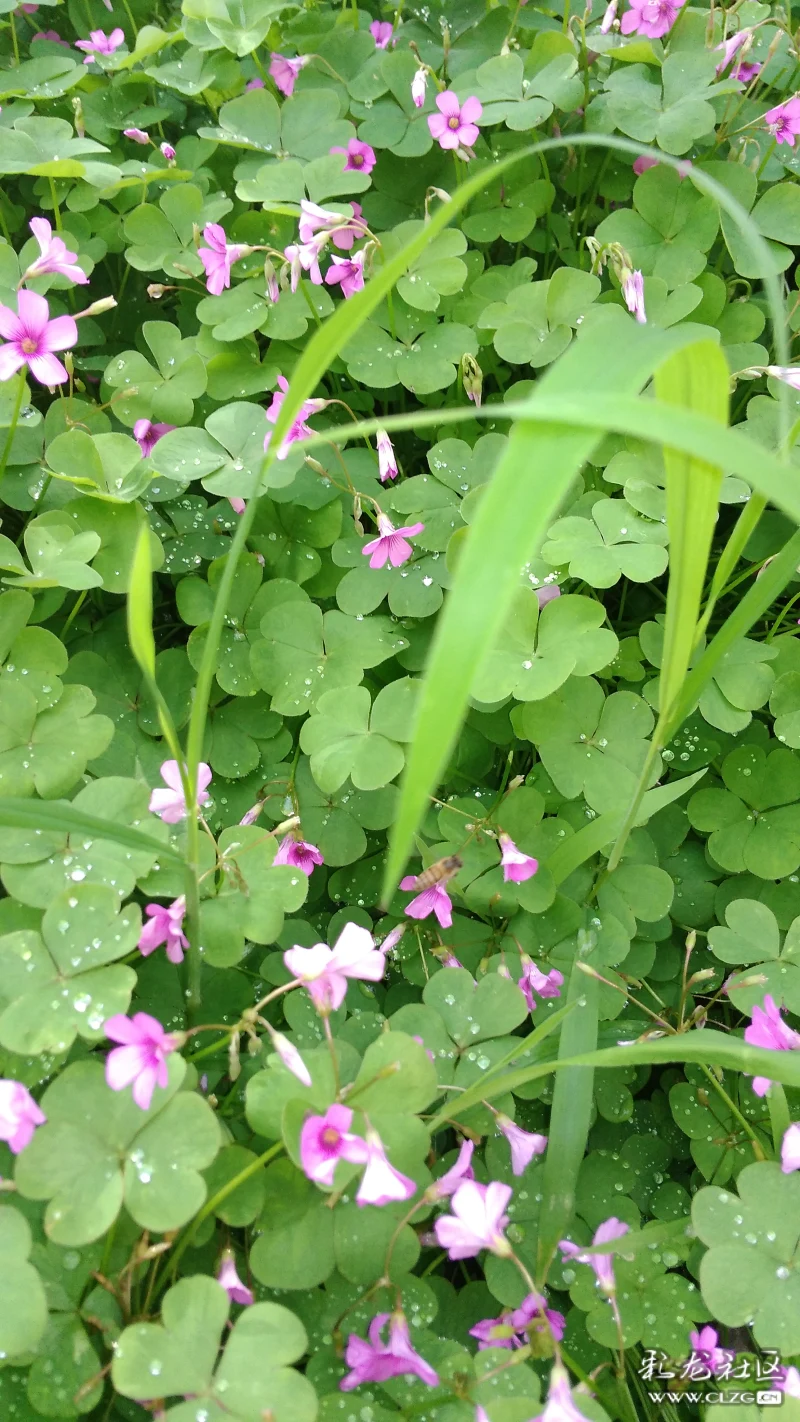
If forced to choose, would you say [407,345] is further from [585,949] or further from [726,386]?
[585,949]

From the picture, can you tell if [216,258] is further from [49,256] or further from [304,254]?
[49,256]

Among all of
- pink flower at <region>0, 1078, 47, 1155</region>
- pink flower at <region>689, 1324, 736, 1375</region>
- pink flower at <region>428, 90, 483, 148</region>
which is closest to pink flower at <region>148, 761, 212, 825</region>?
pink flower at <region>0, 1078, 47, 1155</region>

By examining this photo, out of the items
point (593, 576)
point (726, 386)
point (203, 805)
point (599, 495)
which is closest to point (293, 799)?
point (203, 805)

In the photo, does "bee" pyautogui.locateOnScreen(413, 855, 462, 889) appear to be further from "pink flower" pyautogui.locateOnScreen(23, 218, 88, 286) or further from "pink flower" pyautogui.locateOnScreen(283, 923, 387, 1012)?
"pink flower" pyautogui.locateOnScreen(23, 218, 88, 286)

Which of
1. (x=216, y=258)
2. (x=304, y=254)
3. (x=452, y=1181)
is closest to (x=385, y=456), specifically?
(x=304, y=254)

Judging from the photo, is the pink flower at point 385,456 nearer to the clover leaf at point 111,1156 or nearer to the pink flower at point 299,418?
the pink flower at point 299,418

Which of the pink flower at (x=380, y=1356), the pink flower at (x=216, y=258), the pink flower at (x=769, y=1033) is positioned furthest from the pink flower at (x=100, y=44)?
the pink flower at (x=380, y=1356)
